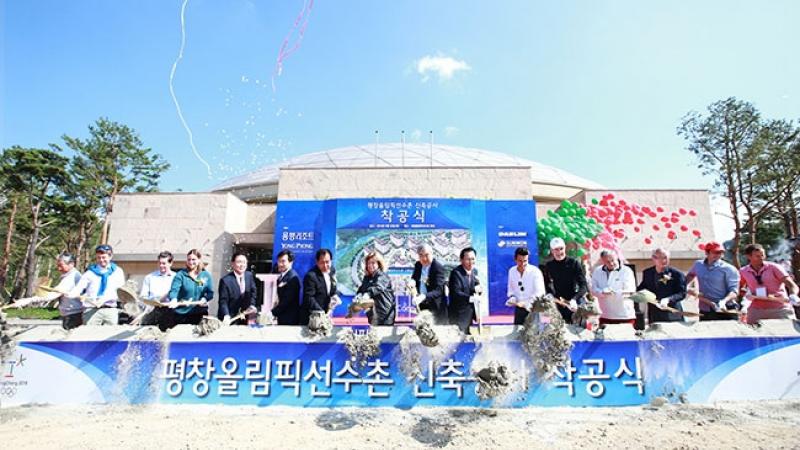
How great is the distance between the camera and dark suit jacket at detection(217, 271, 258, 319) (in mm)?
4039

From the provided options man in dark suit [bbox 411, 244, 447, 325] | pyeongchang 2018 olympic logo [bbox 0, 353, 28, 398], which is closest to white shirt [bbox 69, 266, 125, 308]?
pyeongchang 2018 olympic logo [bbox 0, 353, 28, 398]

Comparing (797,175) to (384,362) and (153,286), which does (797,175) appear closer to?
(384,362)

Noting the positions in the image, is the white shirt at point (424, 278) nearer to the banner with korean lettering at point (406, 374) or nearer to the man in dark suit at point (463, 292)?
the man in dark suit at point (463, 292)

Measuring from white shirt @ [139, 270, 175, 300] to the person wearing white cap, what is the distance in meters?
3.81

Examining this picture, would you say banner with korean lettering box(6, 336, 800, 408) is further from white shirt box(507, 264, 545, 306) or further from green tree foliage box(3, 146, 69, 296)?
green tree foliage box(3, 146, 69, 296)

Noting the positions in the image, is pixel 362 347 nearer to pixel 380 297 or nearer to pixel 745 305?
pixel 380 297

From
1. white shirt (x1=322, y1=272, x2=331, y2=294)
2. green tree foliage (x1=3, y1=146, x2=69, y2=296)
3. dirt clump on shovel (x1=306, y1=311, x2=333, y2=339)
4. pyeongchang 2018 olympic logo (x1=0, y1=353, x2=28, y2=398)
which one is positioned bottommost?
pyeongchang 2018 olympic logo (x1=0, y1=353, x2=28, y2=398)

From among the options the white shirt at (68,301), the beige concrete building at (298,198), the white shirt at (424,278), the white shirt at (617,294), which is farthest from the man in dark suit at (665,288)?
the beige concrete building at (298,198)

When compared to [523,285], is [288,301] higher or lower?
lower

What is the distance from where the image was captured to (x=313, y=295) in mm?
3932

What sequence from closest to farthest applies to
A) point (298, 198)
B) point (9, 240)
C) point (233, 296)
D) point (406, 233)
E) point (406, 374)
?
point (406, 374)
point (233, 296)
point (406, 233)
point (298, 198)
point (9, 240)

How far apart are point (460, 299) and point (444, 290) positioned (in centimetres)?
19

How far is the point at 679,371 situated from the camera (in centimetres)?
341

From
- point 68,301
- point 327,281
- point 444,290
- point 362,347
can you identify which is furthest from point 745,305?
point 68,301
